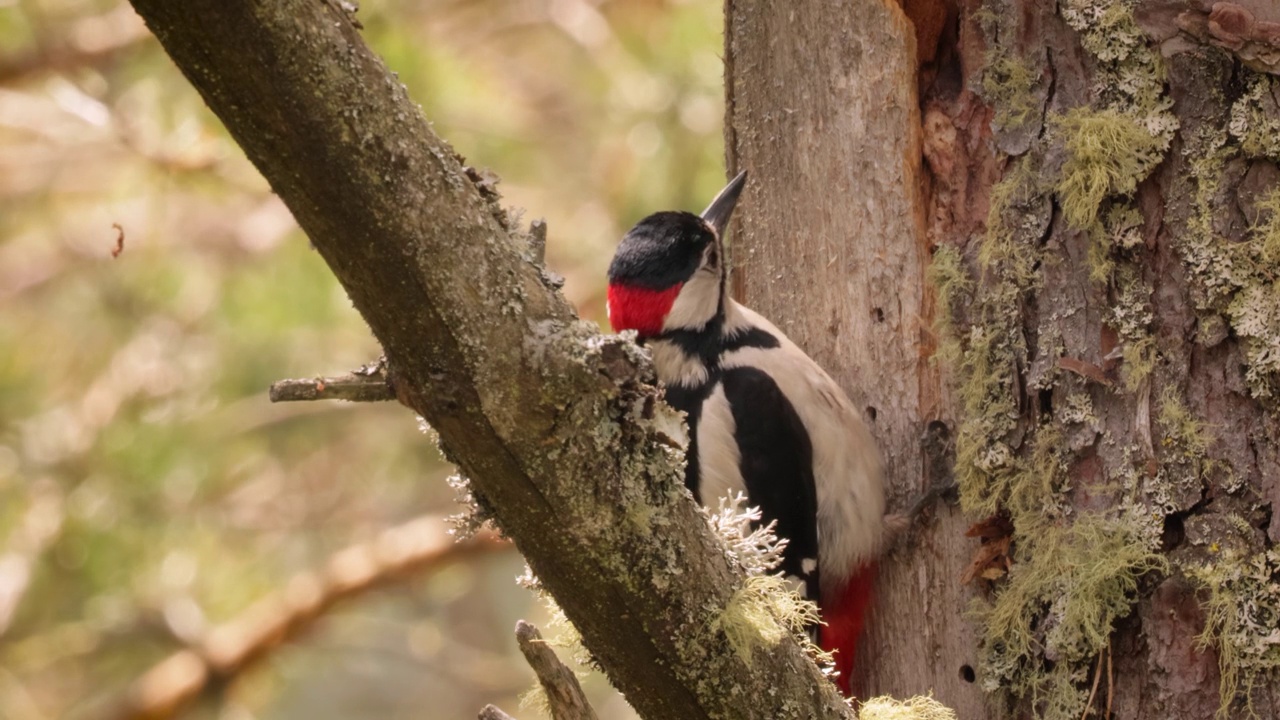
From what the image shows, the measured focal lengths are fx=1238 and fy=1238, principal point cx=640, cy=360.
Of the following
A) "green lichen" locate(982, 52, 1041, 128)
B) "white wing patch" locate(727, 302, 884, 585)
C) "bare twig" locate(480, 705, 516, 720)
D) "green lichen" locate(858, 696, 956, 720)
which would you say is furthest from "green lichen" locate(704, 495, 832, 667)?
"green lichen" locate(982, 52, 1041, 128)

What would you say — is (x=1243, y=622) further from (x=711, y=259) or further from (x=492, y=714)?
(x=711, y=259)

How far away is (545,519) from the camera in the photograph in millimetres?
1084

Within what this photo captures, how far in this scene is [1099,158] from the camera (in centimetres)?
153

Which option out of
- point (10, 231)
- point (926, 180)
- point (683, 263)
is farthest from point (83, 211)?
point (926, 180)

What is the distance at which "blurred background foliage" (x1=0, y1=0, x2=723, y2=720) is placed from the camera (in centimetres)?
370

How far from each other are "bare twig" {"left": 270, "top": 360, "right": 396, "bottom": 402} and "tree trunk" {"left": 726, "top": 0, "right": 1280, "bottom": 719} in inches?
35.5

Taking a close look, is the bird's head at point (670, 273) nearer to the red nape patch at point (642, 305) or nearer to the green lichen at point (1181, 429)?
the red nape patch at point (642, 305)

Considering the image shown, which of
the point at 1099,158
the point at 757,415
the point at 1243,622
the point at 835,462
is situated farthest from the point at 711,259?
the point at 1243,622

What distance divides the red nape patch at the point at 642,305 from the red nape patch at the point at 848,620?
1.91 ft

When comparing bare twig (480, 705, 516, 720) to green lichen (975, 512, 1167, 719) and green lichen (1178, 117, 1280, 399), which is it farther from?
green lichen (1178, 117, 1280, 399)

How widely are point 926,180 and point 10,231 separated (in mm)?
3761

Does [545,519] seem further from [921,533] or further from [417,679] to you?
[417,679]

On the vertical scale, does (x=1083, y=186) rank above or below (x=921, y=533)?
above

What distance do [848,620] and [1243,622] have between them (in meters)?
0.60
